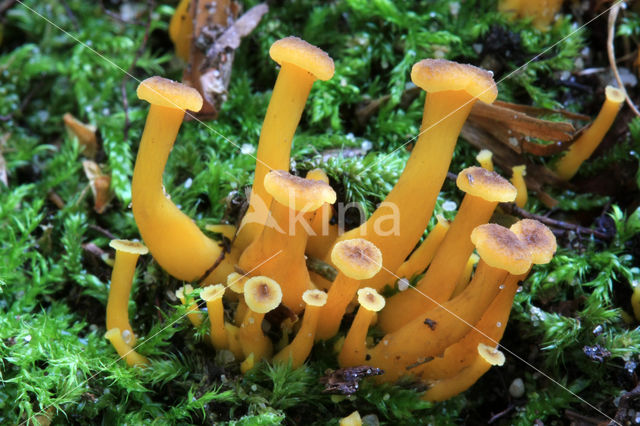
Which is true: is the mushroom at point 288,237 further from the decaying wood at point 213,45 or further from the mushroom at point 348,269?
the decaying wood at point 213,45

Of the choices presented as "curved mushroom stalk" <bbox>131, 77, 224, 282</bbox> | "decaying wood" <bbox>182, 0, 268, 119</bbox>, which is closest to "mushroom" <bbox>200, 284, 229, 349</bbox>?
"curved mushroom stalk" <bbox>131, 77, 224, 282</bbox>

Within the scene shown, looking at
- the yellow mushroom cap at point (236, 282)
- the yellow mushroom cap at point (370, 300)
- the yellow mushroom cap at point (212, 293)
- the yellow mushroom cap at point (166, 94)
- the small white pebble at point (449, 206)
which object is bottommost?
the yellow mushroom cap at point (236, 282)

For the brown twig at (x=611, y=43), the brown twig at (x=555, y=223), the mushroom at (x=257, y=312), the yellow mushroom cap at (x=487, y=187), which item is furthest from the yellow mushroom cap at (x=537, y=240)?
the brown twig at (x=611, y=43)

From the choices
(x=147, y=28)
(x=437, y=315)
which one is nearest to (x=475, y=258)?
(x=437, y=315)

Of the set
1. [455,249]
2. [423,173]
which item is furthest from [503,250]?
[423,173]

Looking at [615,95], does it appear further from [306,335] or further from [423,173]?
[306,335]
